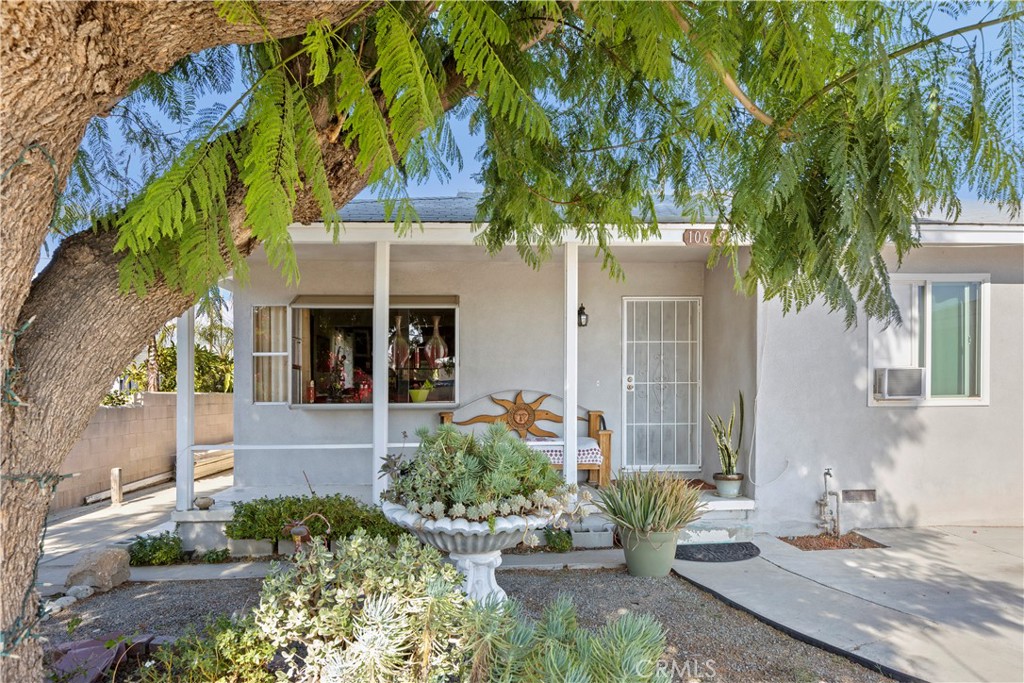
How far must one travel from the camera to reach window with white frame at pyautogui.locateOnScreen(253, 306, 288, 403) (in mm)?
8367

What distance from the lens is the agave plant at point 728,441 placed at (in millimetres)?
7227

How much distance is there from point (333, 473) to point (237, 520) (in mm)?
2141

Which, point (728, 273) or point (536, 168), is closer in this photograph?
point (536, 168)

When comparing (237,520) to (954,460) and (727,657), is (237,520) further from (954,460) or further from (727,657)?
(954,460)

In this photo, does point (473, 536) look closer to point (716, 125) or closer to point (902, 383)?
point (716, 125)

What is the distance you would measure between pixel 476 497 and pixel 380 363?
9.42 ft

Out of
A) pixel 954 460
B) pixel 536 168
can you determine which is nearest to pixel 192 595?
pixel 536 168

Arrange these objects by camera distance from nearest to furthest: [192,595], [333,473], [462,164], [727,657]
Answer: [462,164]
[727,657]
[192,595]
[333,473]

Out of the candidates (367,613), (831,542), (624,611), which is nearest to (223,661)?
(367,613)

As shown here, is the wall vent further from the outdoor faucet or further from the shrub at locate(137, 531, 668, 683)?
the shrub at locate(137, 531, 668, 683)

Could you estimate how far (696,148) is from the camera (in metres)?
3.39

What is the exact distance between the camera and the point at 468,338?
873 centimetres

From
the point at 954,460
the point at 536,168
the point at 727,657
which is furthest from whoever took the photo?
the point at 954,460

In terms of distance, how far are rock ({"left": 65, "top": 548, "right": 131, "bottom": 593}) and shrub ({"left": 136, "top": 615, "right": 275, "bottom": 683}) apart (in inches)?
115
